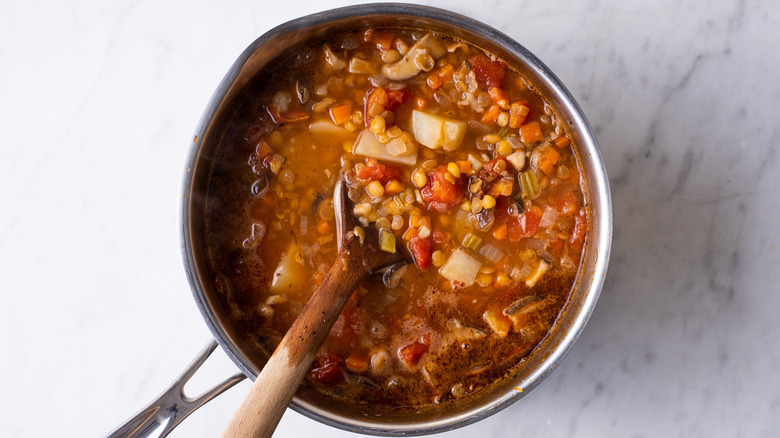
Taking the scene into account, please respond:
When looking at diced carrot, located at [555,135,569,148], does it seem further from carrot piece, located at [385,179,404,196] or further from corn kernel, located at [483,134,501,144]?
carrot piece, located at [385,179,404,196]

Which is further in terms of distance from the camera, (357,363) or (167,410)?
(357,363)

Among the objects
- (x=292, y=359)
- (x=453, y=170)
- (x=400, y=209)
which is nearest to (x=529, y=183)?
(x=453, y=170)

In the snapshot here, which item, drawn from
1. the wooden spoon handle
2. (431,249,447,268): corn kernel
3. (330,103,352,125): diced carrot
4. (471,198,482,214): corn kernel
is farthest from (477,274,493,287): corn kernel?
(330,103,352,125): diced carrot

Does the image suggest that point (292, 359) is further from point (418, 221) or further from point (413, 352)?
point (418, 221)

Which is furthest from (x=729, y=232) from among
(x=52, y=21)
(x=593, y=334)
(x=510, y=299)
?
(x=52, y=21)

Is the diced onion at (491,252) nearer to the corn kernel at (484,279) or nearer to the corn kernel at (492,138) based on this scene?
the corn kernel at (484,279)

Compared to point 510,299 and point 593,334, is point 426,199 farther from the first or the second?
point 593,334

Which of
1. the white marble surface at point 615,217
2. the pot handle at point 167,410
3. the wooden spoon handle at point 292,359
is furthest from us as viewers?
the white marble surface at point 615,217

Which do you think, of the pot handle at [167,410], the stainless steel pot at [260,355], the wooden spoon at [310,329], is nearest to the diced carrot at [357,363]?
the stainless steel pot at [260,355]
